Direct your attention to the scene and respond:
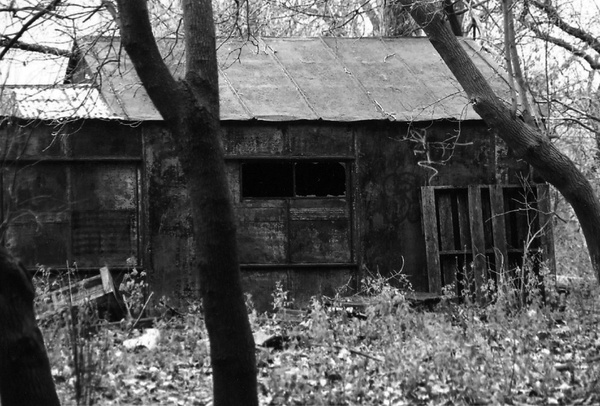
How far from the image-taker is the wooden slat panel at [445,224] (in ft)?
42.5

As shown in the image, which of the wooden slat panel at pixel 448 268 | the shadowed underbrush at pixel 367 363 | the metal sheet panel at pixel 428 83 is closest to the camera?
the shadowed underbrush at pixel 367 363

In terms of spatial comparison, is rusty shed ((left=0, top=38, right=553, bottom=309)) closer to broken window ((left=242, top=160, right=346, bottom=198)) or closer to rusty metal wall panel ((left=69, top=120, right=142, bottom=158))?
rusty metal wall panel ((left=69, top=120, right=142, bottom=158))

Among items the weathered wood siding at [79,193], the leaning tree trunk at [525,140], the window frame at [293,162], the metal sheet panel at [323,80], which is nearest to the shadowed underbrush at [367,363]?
the leaning tree trunk at [525,140]

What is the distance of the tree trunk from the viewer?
18.9ft

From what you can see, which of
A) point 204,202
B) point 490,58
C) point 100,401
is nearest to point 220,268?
point 204,202

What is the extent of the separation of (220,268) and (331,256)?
22.9 ft

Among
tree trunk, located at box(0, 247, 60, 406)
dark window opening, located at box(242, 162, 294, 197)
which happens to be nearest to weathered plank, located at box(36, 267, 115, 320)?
tree trunk, located at box(0, 247, 60, 406)

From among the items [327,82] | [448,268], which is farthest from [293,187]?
[448,268]

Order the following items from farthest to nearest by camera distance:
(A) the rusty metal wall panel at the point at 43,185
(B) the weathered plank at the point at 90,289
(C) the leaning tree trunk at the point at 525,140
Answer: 1. (A) the rusty metal wall panel at the point at 43,185
2. (B) the weathered plank at the point at 90,289
3. (C) the leaning tree trunk at the point at 525,140

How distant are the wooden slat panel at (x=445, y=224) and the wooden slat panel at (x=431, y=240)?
155 millimetres

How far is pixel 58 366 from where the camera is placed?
733 cm

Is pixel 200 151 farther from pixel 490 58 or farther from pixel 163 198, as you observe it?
pixel 490 58

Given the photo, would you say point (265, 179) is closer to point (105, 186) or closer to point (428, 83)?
point (428, 83)

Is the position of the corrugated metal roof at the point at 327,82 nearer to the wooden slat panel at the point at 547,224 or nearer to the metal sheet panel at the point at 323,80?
the metal sheet panel at the point at 323,80
